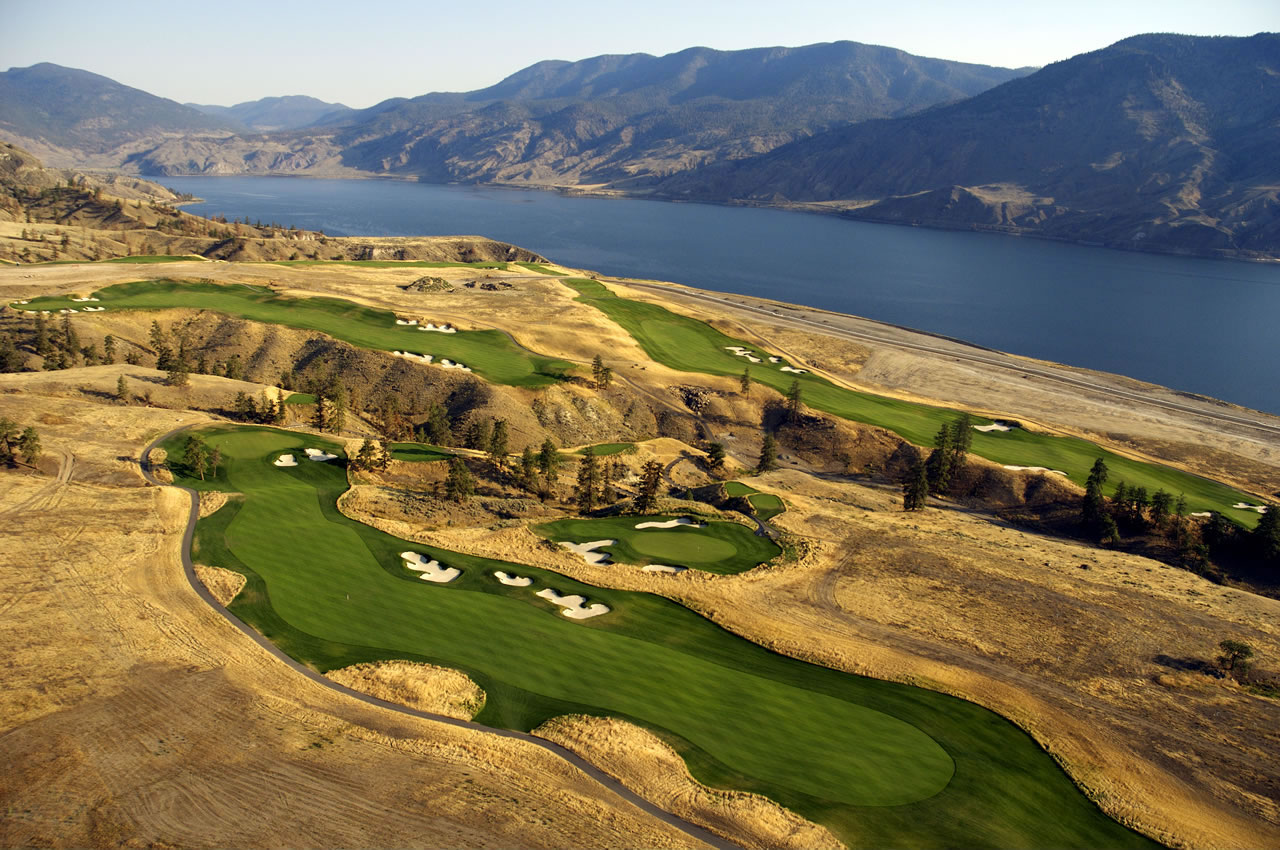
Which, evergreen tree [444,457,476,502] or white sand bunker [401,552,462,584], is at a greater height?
evergreen tree [444,457,476,502]

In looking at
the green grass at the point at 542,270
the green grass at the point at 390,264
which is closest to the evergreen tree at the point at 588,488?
the green grass at the point at 390,264

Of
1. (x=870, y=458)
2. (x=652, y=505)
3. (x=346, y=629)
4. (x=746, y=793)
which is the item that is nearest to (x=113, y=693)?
(x=346, y=629)

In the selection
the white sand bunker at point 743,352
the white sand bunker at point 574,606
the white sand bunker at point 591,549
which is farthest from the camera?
the white sand bunker at point 743,352

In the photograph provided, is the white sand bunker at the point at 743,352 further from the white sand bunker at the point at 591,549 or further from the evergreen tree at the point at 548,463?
the white sand bunker at the point at 591,549

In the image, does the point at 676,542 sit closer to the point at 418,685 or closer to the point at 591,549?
the point at 591,549

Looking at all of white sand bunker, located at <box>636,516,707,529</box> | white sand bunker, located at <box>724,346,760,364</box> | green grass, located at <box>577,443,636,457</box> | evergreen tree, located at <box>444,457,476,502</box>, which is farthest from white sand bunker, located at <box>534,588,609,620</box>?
white sand bunker, located at <box>724,346,760,364</box>

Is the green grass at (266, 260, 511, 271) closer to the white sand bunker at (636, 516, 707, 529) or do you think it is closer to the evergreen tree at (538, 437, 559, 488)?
the evergreen tree at (538, 437, 559, 488)
